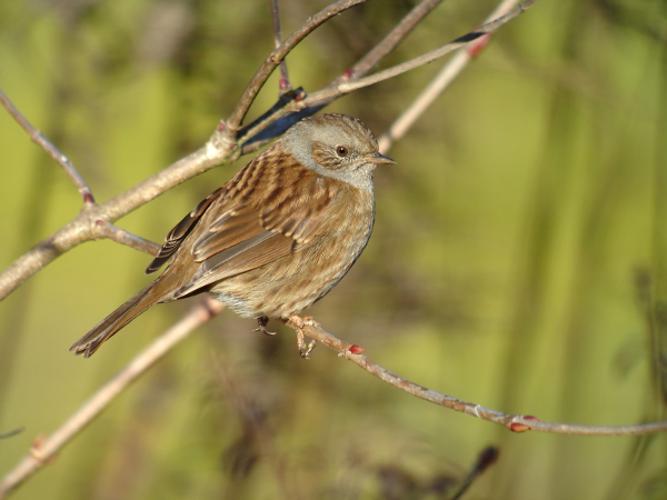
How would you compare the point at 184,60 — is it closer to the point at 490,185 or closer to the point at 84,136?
the point at 84,136

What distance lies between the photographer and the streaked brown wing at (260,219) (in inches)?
132

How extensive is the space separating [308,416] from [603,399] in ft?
9.59

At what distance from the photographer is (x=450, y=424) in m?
6.04

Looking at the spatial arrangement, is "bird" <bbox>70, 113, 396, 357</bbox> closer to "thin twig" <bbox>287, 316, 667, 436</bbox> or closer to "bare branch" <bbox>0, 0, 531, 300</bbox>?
"bare branch" <bbox>0, 0, 531, 300</bbox>

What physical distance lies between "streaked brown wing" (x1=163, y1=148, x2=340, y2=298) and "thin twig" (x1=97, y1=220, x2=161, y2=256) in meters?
0.34

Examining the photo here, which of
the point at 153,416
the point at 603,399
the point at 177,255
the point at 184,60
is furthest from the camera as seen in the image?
the point at 603,399

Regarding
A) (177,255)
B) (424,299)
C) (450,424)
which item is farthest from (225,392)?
(450,424)

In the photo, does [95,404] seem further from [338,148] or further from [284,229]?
[338,148]

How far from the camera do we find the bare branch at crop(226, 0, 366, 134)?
2.35 m

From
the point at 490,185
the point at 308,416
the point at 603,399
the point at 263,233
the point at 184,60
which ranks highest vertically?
the point at 184,60

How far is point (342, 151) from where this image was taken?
12.4 feet

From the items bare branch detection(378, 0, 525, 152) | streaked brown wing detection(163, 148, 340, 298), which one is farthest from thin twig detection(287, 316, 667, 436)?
bare branch detection(378, 0, 525, 152)

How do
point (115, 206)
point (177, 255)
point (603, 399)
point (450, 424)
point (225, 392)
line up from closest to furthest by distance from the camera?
point (115, 206)
point (177, 255)
point (225, 392)
point (450, 424)
point (603, 399)

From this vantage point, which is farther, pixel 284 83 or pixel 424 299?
pixel 424 299
